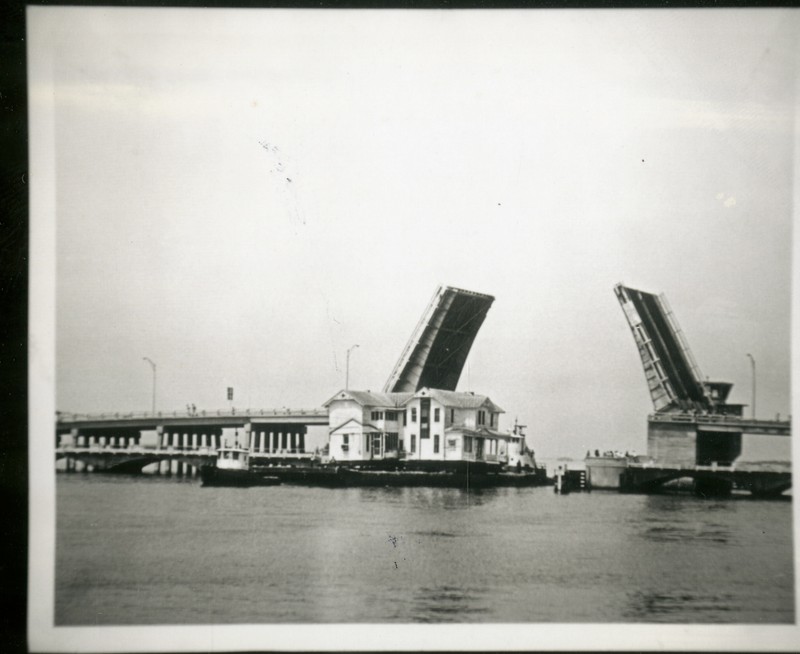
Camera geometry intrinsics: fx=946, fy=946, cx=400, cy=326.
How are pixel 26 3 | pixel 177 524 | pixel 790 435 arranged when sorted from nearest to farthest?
pixel 26 3, pixel 790 435, pixel 177 524

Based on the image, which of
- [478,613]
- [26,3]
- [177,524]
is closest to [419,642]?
[478,613]

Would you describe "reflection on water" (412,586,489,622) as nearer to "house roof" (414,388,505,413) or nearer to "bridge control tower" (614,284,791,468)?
"house roof" (414,388,505,413)

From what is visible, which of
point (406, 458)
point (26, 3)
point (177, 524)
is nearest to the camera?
point (26, 3)

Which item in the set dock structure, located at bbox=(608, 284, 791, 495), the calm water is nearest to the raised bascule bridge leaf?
dock structure, located at bbox=(608, 284, 791, 495)

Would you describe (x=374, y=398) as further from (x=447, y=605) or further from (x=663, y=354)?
(x=663, y=354)

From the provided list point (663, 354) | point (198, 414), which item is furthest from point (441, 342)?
point (198, 414)

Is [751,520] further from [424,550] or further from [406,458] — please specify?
[406,458]

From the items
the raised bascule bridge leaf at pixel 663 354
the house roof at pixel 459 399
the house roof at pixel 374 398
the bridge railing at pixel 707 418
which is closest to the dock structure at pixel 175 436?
the house roof at pixel 374 398
